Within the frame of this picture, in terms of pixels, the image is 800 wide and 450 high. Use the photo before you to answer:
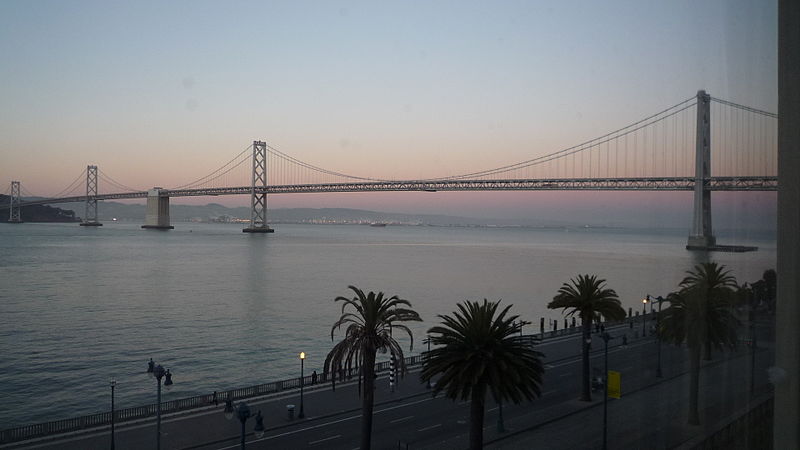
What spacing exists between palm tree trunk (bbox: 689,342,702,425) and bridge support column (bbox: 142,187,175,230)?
153143mm

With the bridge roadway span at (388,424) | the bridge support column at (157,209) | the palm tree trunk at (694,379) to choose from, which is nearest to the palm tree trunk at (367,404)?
the bridge roadway span at (388,424)

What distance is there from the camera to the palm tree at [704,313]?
2.86 m

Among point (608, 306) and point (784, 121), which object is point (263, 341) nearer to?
point (608, 306)

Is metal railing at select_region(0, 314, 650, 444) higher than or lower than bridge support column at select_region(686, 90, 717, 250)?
lower

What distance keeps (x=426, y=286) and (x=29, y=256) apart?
178 feet

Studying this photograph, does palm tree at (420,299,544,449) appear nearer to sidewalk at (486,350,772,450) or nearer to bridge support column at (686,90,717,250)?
sidewalk at (486,350,772,450)

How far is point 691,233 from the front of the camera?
13.4ft

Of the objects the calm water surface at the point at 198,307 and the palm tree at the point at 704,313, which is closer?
the palm tree at the point at 704,313

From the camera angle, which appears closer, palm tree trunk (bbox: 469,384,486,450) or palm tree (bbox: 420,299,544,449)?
palm tree trunk (bbox: 469,384,486,450)

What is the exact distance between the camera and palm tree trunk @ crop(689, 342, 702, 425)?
3.01m

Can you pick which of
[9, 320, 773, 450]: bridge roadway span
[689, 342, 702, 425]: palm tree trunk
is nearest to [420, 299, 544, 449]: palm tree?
[9, 320, 773, 450]: bridge roadway span

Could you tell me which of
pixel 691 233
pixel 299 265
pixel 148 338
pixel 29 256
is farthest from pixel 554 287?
pixel 29 256

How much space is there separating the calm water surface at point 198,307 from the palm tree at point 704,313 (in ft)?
0.37

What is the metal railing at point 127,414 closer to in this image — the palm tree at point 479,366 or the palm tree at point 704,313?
the palm tree at point 479,366
